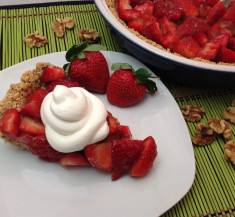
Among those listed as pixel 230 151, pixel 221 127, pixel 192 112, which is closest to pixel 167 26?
pixel 192 112

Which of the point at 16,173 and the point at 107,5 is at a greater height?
the point at 107,5

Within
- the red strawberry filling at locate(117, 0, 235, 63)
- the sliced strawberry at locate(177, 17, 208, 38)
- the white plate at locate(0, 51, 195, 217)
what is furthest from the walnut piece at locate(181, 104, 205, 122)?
the sliced strawberry at locate(177, 17, 208, 38)

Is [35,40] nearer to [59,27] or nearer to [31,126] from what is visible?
[59,27]

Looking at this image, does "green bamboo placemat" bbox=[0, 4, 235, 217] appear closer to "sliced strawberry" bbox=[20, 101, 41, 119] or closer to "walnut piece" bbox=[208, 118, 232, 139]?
"walnut piece" bbox=[208, 118, 232, 139]

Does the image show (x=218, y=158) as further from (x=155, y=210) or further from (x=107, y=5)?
(x=107, y=5)

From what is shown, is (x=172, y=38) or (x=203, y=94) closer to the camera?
(x=172, y=38)

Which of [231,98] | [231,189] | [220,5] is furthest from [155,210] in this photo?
[220,5]
